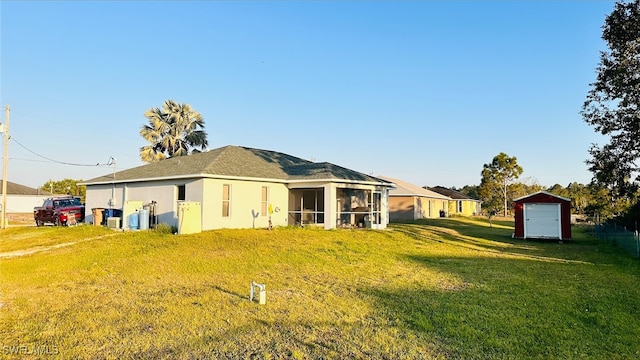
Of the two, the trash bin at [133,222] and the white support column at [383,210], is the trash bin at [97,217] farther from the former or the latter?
the white support column at [383,210]

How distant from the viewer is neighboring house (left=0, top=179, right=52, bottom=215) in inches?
1560

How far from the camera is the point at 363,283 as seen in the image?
8078 mm

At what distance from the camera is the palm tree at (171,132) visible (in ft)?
91.6

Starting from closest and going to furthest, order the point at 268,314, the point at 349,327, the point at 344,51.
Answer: the point at 349,327 < the point at 268,314 < the point at 344,51

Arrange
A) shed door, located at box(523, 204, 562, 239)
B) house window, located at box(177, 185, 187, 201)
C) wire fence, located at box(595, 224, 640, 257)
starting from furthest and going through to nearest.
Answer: shed door, located at box(523, 204, 562, 239) → house window, located at box(177, 185, 187, 201) → wire fence, located at box(595, 224, 640, 257)

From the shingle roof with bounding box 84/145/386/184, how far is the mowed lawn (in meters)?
5.41

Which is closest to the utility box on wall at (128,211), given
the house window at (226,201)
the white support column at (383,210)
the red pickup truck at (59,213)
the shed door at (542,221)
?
the house window at (226,201)

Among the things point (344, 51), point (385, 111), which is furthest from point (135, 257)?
point (385, 111)

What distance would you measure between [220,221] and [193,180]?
2.18 meters

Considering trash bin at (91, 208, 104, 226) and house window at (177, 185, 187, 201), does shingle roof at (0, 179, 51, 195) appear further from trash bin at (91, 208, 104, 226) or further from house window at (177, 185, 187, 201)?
house window at (177, 185, 187, 201)

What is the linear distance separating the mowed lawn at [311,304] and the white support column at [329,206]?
5.63 m

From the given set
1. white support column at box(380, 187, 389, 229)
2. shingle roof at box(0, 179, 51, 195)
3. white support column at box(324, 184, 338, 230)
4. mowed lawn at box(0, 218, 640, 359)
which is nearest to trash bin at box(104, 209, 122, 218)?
mowed lawn at box(0, 218, 640, 359)

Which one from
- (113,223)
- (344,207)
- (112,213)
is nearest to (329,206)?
(344,207)

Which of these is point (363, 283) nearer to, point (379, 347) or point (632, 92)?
point (379, 347)
